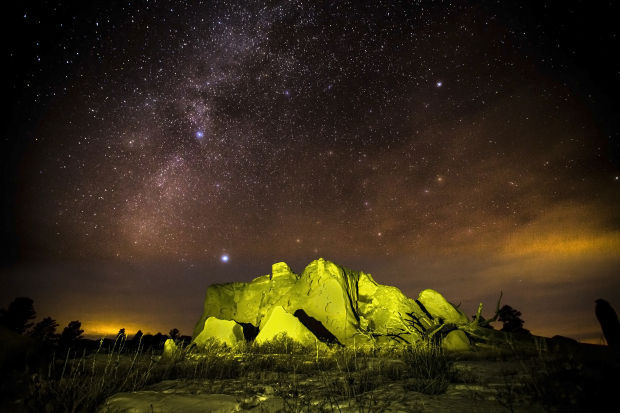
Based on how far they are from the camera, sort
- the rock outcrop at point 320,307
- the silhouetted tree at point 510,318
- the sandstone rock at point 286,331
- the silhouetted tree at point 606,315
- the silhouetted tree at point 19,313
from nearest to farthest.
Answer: the sandstone rock at point 286,331 → the rock outcrop at point 320,307 → the silhouetted tree at point 606,315 → the silhouetted tree at point 19,313 → the silhouetted tree at point 510,318

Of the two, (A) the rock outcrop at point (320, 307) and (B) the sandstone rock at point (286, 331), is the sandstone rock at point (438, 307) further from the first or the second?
(B) the sandstone rock at point (286, 331)

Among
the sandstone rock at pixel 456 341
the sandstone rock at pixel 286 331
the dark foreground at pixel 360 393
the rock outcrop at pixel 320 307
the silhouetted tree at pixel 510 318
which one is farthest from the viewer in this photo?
the silhouetted tree at pixel 510 318

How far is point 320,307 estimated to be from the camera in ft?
66.7

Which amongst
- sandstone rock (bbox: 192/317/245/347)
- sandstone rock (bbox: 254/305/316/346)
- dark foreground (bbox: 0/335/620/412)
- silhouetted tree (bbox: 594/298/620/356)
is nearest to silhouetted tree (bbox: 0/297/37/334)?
sandstone rock (bbox: 192/317/245/347)

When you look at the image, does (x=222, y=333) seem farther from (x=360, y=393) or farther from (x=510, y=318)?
(x=510, y=318)

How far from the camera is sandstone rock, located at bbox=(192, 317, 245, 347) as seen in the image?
52.2 ft

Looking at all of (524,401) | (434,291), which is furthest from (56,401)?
(434,291)

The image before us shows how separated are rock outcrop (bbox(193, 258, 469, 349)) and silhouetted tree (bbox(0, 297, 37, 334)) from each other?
2207cm

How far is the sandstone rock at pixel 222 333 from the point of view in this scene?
15919mm

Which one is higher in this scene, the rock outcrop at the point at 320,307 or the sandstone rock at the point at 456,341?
the rock outcrop at the point at 320,307

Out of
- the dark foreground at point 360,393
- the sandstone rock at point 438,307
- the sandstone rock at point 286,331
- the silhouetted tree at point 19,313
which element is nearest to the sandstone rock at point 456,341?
the sandstone rock at point 286,331

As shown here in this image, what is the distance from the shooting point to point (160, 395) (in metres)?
4.90

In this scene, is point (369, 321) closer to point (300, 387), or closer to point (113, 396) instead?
point (300, 387)

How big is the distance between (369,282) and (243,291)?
1119 cm
